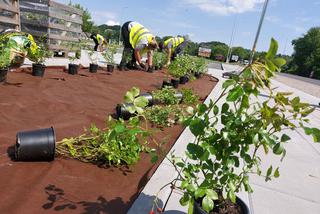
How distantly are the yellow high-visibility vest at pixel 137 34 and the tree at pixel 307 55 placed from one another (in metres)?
60.1

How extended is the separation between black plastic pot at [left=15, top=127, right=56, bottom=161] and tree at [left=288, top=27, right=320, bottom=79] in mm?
67109

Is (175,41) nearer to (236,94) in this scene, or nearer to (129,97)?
(129,97)

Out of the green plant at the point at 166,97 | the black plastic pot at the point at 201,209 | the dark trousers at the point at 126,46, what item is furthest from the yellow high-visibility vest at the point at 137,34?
the black plastic pot at the point at 201,209

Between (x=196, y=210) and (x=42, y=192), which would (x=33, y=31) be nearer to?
(x=42, y=192)

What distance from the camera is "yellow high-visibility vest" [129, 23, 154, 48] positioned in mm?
9969

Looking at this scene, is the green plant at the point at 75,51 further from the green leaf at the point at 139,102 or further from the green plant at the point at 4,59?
the green leaf at the point at 139,102

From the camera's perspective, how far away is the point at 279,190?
288cm

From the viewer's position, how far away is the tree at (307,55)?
63.0m

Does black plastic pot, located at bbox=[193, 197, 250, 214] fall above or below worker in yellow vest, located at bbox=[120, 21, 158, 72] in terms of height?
below

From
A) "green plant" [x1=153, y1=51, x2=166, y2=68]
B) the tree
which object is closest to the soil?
"green plant" [x1=153, y1=51, x2=166, y2=68]

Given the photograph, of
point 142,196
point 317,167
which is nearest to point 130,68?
point 317,167

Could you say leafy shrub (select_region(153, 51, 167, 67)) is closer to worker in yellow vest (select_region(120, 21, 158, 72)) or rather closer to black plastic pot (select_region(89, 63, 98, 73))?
worker in yellow vest (select_region(120, 21, 158, 72))

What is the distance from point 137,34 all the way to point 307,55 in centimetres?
6949

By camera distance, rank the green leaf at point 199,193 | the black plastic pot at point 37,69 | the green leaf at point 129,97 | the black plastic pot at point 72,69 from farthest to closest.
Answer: the black plastic pot at point 72,69, the black plastic pot at point 37,69, the green leaf at point 129,97, the green leaf at point 199,193
